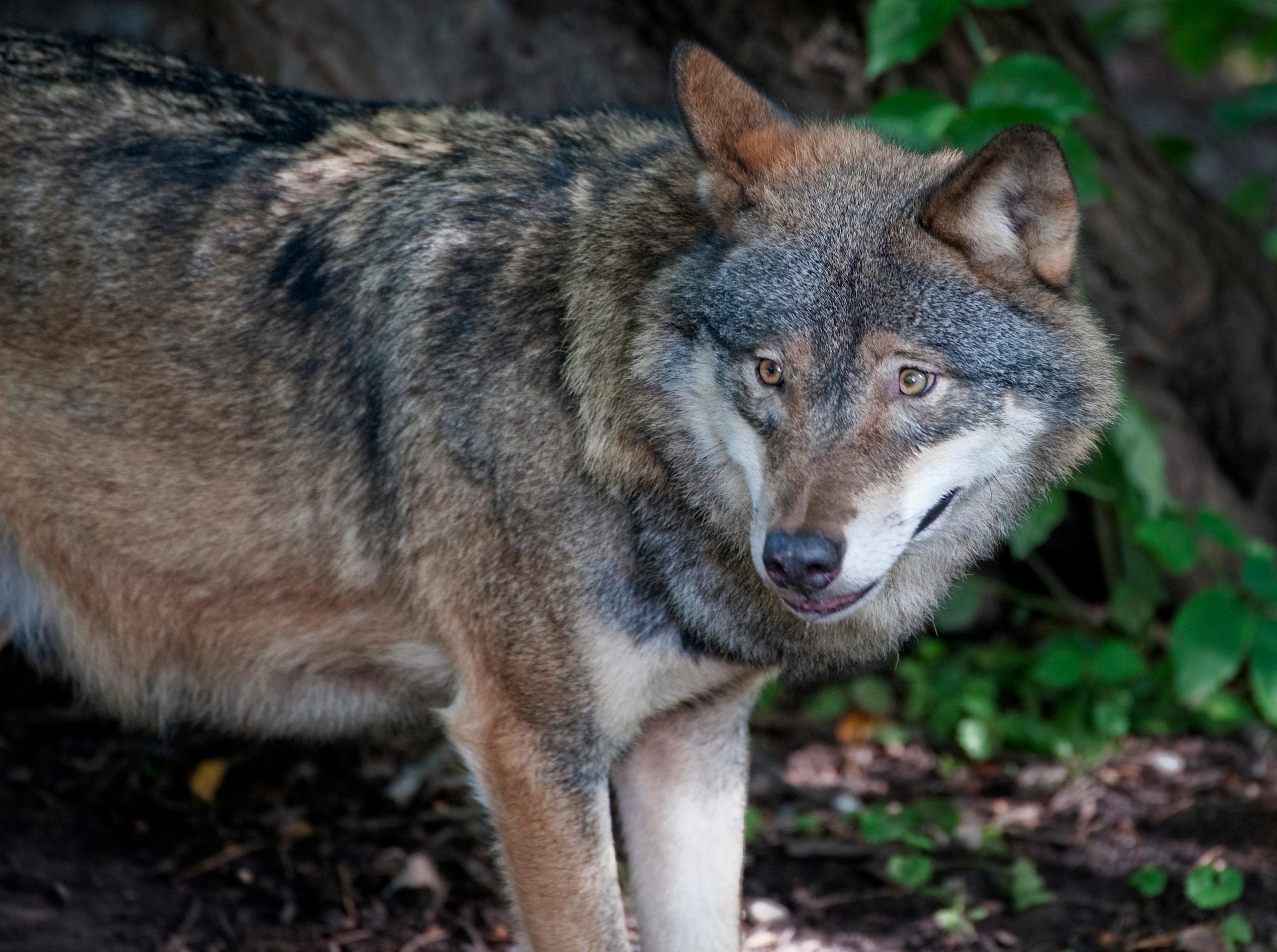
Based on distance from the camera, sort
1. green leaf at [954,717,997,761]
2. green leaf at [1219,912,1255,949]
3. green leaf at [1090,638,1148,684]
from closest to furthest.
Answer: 1. green leaf at [1219,912,1255,949]
2. green leaf at [1090,638,1148,684]
3. green leaf at [954,717,997,761]

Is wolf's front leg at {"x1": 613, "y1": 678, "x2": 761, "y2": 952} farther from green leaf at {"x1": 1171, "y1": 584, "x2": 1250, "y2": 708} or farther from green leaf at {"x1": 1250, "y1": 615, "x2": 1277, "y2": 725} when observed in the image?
green leaf at {"x1": 1250, "y1": 615, "x2": 1277, "y2": 725}

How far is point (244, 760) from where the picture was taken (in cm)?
521

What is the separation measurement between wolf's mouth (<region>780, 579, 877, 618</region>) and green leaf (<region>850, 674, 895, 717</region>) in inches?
113

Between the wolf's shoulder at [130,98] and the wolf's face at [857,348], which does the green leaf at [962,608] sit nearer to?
the wolf's face at [857,348]

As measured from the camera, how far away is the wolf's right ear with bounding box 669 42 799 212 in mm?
3230

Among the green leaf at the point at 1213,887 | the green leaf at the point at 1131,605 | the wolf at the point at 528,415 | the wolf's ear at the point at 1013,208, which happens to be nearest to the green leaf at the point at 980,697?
the green leaf at the point at 1131,605

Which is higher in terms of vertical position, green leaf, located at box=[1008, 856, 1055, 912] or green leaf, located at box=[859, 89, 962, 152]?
green leaf, located at box=[859, 89, 962, 152]

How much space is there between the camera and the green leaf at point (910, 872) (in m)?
4.64

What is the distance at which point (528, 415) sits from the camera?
3.39m

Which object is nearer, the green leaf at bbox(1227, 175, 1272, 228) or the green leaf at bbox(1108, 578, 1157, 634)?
the green leaf at bbox(1108, 578, 1157, 634)

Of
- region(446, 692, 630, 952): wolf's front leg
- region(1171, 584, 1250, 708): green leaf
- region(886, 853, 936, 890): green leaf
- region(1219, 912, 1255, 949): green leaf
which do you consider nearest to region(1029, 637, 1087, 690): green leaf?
region(1171, 584, 1250, 708): green leaf

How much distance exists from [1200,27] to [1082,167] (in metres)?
2.90

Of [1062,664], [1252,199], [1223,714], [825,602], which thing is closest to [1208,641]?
[1062,664]

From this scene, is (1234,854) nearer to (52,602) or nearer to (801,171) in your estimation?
(801,171)
